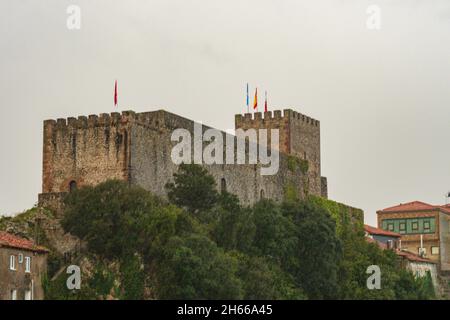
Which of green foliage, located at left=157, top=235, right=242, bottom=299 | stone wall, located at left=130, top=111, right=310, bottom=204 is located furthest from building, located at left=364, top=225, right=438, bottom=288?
green foliage, located at left=157, top=235, right=242, bottom=299

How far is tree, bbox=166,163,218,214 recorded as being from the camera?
74.1 meters

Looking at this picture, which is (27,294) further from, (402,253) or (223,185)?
(402,253)

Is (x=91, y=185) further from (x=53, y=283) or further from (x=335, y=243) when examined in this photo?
(x=335, y=243)

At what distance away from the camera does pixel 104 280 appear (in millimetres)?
64875

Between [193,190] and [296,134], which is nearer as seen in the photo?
[193,190]

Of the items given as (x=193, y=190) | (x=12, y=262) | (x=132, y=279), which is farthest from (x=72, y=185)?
(x=132, y=279)

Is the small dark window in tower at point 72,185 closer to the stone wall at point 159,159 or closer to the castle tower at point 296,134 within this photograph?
the stone wall at point 159,159

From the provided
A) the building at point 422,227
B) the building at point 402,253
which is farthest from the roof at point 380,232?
the building at point 422,227

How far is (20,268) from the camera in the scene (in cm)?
6500

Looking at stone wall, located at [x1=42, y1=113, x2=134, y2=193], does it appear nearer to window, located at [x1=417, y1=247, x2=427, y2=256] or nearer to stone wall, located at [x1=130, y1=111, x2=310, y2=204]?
stone wall, located at [x1=130, y1=111, x2=310, y2=204]

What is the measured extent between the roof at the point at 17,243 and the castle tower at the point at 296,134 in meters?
29.2

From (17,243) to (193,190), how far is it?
1231 cm
